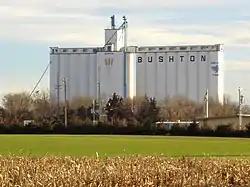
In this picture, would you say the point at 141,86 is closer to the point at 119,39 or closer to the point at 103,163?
the point at 119,39

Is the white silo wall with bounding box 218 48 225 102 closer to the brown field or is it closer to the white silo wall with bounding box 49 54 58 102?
the white silo wall with bounding box 49 54 58 102

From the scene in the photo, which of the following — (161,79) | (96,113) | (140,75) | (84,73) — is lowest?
(96,113)

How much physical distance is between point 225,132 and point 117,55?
111 ft

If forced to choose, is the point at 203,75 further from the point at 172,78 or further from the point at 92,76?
the point at 92,76

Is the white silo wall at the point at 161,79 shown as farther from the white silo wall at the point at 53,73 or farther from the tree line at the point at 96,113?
the white silo wall at the point at 53,73

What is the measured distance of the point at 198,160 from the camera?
23.9 metres

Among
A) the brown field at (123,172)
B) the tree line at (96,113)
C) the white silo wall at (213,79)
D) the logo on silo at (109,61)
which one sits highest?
the logo on silo at (109,61)

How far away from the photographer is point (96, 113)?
378 feet

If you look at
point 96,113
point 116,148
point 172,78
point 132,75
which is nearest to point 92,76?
point 96,113

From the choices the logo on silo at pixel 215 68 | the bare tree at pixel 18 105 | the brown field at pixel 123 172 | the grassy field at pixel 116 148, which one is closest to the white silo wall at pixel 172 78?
the logo on silo at pixel 215 68

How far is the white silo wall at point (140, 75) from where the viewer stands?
114938 millimetres

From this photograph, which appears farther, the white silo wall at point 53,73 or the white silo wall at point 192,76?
the white silo wall at point 53,73

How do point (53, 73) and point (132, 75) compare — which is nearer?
point (132, 75)

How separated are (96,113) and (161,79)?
40.4ft
